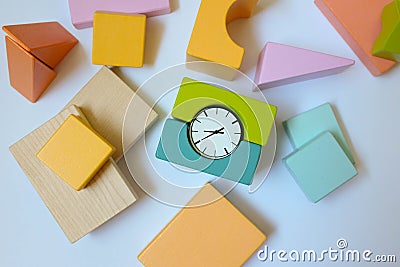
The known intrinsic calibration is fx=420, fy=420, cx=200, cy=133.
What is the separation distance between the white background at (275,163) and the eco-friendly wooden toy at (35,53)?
22mm

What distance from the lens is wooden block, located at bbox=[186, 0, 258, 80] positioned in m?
0.81

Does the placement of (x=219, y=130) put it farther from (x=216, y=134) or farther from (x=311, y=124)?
(x=311, y=124)

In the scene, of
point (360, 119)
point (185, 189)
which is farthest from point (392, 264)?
point (185, 189)

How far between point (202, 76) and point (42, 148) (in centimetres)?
34

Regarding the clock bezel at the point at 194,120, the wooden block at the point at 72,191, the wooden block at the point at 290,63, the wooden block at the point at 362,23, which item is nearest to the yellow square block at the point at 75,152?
the wooden block at the point at 72,191

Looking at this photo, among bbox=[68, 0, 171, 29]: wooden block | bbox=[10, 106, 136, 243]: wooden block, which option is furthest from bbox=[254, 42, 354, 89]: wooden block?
bbox=[10, 106, 136, 243]: wooden block

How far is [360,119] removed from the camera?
33.7 inches

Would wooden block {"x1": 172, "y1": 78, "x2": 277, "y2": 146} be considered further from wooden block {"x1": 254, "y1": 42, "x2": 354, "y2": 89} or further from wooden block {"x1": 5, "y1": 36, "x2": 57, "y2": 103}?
wooden block {"x1": 5, "y1": 36, "x2": 57, "y2": 103}

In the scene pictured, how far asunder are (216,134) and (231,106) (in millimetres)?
61

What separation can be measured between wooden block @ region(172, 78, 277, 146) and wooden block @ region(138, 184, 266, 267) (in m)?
0.14

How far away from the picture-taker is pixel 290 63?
0.82 meters

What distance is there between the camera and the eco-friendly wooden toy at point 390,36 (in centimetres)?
78

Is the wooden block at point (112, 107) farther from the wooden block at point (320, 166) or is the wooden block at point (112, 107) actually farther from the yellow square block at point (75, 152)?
the wooden block at point (320, 166)

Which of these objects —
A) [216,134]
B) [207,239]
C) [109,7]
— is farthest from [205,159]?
[109,7]
